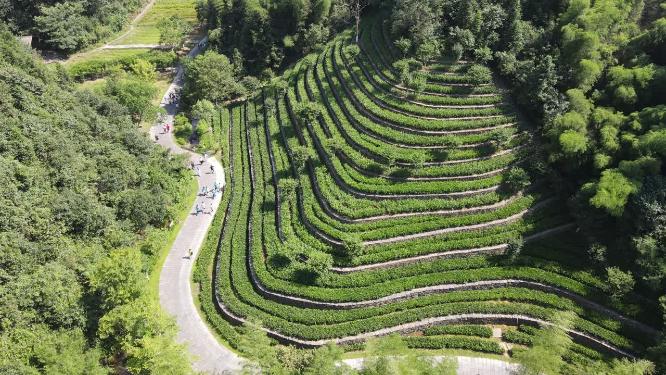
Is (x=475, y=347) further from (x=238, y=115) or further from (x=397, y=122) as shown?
(x=238, y=115)

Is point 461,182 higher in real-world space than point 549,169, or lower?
lower

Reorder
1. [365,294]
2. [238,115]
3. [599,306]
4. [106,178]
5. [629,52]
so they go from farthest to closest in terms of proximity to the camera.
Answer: [238,115] < [106,178] < [629,52] < [365,294] < [599,306]

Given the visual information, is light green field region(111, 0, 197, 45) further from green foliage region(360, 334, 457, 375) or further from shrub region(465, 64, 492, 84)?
green foliage region(360, 334, 457, 375)

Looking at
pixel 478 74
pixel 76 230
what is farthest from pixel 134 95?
pixel 478 74

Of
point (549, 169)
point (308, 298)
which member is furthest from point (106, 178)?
point (549, 169)

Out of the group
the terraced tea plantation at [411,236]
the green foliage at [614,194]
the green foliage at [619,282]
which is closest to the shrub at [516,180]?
the terraced tea plantation at [411,236]

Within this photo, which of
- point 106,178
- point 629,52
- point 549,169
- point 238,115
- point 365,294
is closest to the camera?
point 365,294

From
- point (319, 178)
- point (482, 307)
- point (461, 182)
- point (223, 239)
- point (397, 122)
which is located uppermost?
point (397, 122)

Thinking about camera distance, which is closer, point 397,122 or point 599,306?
point 599,306

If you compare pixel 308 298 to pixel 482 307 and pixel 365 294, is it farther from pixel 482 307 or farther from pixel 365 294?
pixel 482 307
